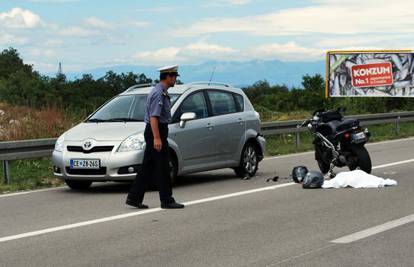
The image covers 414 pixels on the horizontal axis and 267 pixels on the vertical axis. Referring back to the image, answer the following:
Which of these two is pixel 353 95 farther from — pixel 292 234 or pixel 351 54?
pixel 292 234

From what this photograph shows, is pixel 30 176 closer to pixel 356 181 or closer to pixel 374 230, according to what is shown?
pixel 356 181

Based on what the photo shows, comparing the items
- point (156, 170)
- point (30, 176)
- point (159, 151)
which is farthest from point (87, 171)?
point (30, 176)

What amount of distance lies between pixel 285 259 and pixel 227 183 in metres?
6.28

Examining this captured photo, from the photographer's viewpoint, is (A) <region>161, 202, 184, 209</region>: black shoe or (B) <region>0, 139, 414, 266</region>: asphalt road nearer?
(B) <region>0, 139, 414, 266</region>: asphalt road

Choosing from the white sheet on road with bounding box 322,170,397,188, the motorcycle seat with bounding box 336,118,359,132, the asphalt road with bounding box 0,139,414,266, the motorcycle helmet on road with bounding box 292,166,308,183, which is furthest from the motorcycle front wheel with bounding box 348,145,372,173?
the motorcycle helmet on road with bounding box 292,166,308,183

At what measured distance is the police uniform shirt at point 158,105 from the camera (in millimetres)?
9688

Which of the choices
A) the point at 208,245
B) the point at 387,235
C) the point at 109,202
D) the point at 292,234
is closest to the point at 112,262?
the point at 208,245

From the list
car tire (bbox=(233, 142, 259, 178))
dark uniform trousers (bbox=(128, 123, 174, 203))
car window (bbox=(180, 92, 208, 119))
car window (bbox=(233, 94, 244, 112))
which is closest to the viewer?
dark uniform trousers (bbox=(128, 123, 174, 203))

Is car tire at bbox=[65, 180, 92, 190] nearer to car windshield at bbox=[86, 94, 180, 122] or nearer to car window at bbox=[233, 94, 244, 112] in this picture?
car windshield at bbox=[86, 94, 180, 122]

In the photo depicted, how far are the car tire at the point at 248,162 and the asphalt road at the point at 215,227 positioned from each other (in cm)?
93

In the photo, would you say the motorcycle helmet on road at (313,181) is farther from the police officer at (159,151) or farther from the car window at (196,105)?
the police officer at (159,151)

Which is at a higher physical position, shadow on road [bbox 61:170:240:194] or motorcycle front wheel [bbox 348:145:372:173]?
motorcycle front wheel [bbox 348:145:372:173]

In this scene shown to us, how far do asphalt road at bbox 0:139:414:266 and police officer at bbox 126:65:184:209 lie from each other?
19cm

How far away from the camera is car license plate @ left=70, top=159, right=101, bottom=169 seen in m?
11.2
